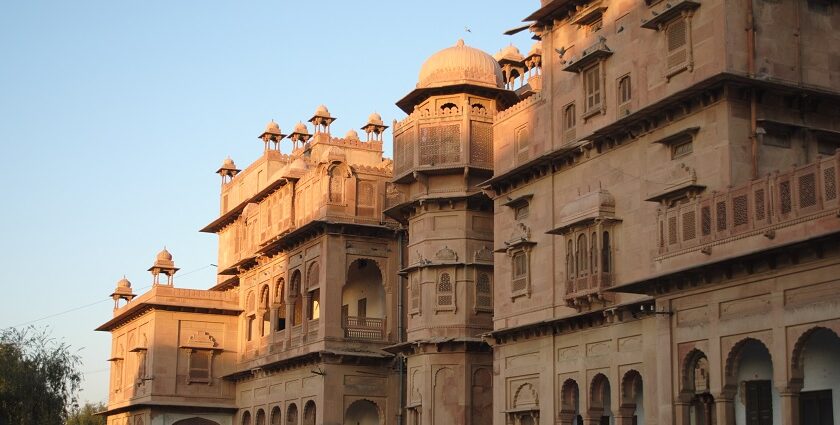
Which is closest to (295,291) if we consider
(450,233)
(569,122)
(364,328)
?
(364,328)

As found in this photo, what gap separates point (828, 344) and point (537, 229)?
36.8ft

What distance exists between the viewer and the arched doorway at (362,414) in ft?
146

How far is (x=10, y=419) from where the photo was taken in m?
45.7

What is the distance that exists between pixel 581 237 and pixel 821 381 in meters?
8.46

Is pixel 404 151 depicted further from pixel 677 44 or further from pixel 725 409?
pixel 725 409

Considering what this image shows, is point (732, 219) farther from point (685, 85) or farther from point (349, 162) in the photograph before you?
point (349, 162)

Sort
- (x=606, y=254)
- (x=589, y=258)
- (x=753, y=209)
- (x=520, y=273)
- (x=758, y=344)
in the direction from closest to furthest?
(x=753, y=209) < (x=758, y=344) < (x=606, y=254) < (x=589, y=258) < (x=520, y=273)

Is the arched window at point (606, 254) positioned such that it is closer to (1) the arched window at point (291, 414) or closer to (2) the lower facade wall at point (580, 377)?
(2) the lower facade wall at point (580, 377)

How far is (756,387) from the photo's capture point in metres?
23.8

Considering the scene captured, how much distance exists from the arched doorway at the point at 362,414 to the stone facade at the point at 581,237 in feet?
0.27

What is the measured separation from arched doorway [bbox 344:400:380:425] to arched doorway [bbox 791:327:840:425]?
23.3 metres

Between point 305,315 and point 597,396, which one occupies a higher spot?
point 305,315

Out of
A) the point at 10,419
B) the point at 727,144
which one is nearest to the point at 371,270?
the point at 10,419

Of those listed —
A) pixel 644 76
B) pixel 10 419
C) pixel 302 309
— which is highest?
pixel 644 76
